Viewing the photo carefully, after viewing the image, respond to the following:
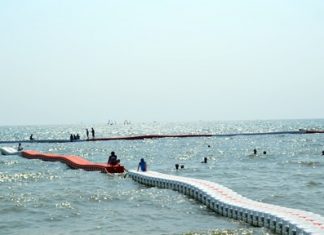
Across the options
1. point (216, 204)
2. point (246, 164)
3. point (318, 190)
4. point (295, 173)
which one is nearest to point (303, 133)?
point (246, 164)

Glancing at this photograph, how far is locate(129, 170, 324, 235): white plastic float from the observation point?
878 inches

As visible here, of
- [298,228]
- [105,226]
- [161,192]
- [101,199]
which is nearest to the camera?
[298,228]

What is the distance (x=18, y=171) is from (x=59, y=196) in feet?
71.3

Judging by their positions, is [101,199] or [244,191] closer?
[101,199]

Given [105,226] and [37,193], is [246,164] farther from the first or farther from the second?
[105,226]

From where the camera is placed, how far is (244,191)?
38438mm

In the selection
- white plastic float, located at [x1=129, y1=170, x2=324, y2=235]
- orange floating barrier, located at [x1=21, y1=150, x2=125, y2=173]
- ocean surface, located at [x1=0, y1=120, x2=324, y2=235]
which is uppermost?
orange floating barrier, located at [x1=21, y1=150, x2=125, y2=173]

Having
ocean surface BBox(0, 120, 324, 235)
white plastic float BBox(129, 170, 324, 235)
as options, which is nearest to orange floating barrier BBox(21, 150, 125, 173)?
ocean surface BBox(0, 120, 324, 235)

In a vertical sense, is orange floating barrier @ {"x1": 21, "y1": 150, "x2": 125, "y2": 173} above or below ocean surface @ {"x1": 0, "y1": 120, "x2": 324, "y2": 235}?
above

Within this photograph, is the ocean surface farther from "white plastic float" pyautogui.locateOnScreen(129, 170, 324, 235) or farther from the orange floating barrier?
the orange floating barrier

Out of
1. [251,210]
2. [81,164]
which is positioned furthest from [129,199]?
[81,164]

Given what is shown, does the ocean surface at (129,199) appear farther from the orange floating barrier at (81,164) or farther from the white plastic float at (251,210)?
the orange floating barrier at (81,164)

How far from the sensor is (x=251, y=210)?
26156 millimetres

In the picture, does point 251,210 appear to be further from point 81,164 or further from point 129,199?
point 81,164
